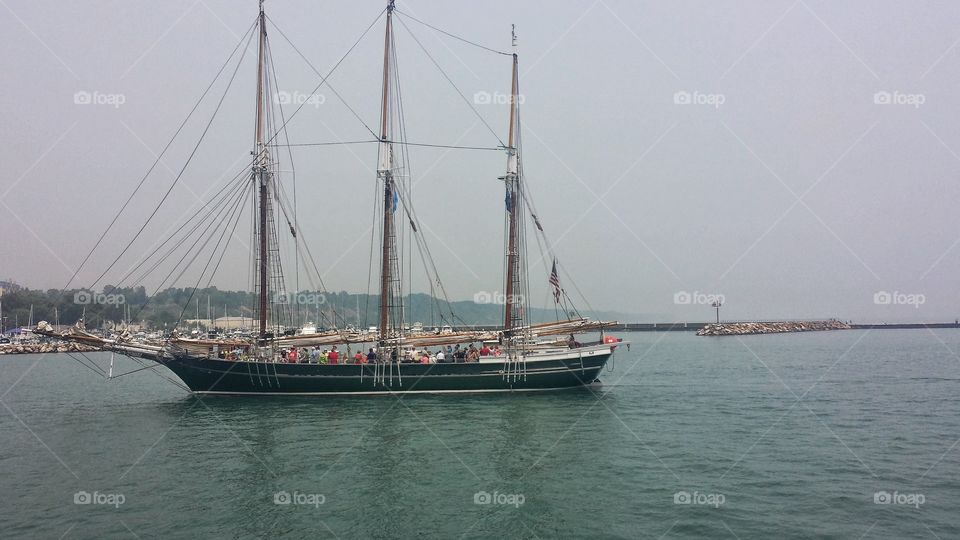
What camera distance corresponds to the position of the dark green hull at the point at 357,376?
42625 mm

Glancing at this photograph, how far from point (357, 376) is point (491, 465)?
2019cm

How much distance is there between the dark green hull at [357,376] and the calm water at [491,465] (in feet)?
5.26

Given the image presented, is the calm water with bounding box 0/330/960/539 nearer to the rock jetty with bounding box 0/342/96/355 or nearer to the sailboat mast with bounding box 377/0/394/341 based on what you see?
the sailboat mast with bounding box 377/0/394/341

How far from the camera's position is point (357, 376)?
43000 mm

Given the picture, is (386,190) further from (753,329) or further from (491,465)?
(753,329)

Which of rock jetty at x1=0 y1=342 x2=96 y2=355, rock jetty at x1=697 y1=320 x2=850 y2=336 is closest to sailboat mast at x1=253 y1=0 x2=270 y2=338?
rock jetty at x1=0 y1=342 x2=96 y2=355

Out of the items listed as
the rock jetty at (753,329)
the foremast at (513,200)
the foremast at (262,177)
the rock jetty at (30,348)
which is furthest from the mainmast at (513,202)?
the rock jetty at (753,329)

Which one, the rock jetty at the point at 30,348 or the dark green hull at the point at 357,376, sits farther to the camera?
the rock jetty at the point at 30,348

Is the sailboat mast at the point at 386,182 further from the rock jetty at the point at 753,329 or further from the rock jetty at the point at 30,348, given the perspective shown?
the rock jetty at the point at 753,329

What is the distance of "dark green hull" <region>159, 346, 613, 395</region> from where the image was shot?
42625 millimetres

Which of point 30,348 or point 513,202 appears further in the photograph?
point 30,348

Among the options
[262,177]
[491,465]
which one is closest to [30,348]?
[262,177]

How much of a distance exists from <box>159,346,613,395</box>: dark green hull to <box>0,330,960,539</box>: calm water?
5.26 ft

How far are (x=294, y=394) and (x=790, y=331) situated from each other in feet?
519
